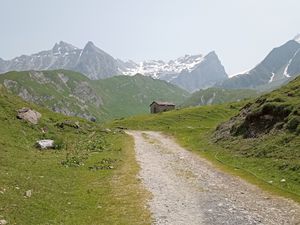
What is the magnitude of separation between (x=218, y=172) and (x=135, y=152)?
18729 mm

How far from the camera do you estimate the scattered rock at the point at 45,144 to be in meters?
50.1

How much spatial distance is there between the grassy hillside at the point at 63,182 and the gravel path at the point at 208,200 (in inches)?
58.4

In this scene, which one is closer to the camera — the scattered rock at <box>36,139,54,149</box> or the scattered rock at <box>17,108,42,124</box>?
the scattered rock at <box>36,139,54,149</box>

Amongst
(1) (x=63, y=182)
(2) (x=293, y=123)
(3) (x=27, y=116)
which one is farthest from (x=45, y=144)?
(2) (x=293, y=123)

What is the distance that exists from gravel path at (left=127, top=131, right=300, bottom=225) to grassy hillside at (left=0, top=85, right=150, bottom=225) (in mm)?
1483

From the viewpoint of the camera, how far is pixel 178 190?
30.7 metres

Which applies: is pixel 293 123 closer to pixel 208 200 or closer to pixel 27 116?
pixel 208 200

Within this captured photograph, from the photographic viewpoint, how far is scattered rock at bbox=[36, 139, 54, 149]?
50.1m

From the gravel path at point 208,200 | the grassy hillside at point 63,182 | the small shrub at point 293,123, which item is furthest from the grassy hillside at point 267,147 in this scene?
the grassy hillside at point 63,182

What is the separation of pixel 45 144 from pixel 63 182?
19.9 meters

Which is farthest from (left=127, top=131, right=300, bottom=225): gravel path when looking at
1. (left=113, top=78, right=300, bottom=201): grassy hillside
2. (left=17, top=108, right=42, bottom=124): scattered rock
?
(left=17, top=108, right=42, bottom=124): scattered rock

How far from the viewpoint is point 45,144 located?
51.2 m

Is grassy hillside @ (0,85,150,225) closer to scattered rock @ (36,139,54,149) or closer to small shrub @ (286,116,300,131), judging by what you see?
scattered rock @ (36,139,54,149)

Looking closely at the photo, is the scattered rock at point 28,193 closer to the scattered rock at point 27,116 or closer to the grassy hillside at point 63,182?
the grassy hillside at point 63,182
